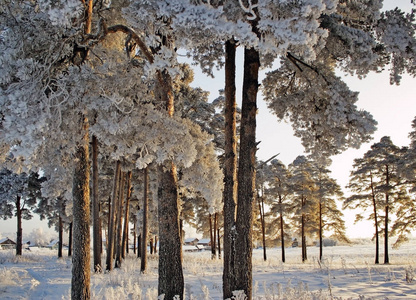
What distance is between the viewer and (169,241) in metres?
7.32

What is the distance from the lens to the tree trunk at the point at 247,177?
6.64m

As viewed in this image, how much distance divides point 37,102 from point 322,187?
95.5 feet

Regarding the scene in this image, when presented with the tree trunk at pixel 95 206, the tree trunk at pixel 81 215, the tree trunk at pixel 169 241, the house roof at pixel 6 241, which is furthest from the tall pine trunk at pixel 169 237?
the house roof at pixel 6 241

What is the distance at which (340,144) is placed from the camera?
8.12 metres

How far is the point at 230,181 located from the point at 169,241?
2033 mm

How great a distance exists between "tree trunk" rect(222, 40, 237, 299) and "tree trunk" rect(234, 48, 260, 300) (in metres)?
0.20

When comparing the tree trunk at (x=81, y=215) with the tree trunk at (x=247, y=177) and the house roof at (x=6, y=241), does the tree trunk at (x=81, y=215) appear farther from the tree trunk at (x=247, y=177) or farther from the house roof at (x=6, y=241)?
the house roof at (x=6, y=241)

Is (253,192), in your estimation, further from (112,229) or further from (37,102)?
(112,229)

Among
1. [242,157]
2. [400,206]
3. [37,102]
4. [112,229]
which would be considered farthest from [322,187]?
[37,102]

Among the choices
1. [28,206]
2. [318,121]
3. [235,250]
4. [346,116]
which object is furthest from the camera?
[28,206]

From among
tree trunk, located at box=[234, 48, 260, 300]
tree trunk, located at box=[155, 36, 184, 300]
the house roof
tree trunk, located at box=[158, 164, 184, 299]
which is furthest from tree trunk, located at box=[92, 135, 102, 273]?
the house roof

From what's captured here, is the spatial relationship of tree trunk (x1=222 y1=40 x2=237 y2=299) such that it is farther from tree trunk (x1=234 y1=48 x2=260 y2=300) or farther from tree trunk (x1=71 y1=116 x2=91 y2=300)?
tree trunk (x1=71 y1=116 x2=91 y2=300)

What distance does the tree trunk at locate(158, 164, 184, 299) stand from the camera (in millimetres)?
7133

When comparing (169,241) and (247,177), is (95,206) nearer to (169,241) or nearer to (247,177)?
(169,241)
